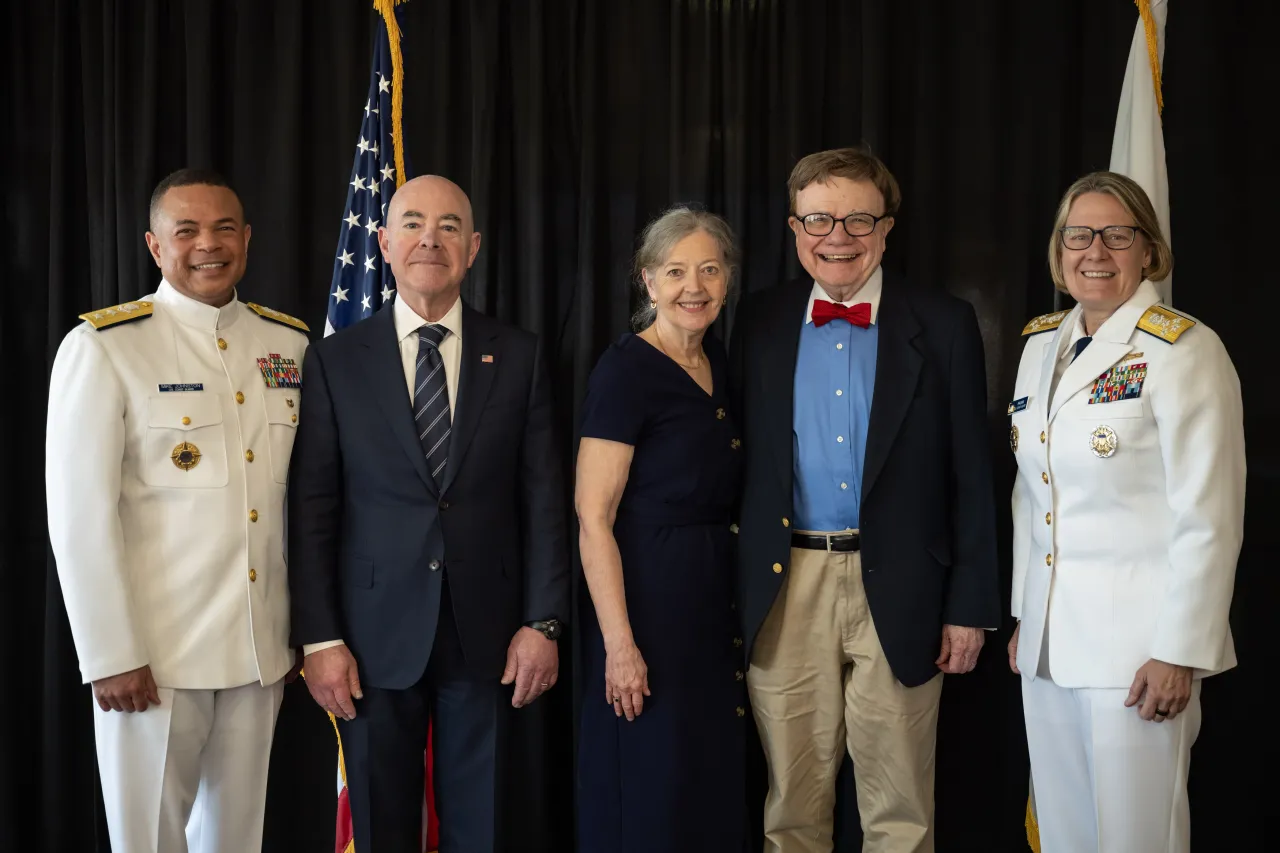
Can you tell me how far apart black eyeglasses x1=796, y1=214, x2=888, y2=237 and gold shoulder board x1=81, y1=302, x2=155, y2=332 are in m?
1.63

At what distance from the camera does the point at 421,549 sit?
2283 mm

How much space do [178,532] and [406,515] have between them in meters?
0.52

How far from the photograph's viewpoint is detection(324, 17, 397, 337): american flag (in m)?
3.04

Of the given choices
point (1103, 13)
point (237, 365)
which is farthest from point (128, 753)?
point (1103, 13)

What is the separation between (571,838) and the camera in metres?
3.33

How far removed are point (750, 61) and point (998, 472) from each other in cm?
157

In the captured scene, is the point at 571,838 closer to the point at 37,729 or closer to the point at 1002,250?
the point at 37,729

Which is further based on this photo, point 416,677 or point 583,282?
point 583,282

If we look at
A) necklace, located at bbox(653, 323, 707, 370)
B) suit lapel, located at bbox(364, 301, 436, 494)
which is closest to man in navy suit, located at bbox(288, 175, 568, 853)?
suit lapel, located at bbox(364, 301, 436, 494)

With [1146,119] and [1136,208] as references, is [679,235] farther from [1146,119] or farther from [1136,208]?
[1146,119]

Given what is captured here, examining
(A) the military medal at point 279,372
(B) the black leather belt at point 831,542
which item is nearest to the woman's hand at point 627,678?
(B) the black leather belt at point 831,542

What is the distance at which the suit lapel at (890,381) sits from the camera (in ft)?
7.91

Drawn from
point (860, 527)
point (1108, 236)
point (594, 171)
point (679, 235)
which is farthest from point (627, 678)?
point (594, 171)

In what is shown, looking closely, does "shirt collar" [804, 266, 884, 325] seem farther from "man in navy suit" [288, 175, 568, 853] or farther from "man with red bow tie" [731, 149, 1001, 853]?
"man in navy suit" [288, 175, 568, 853]
